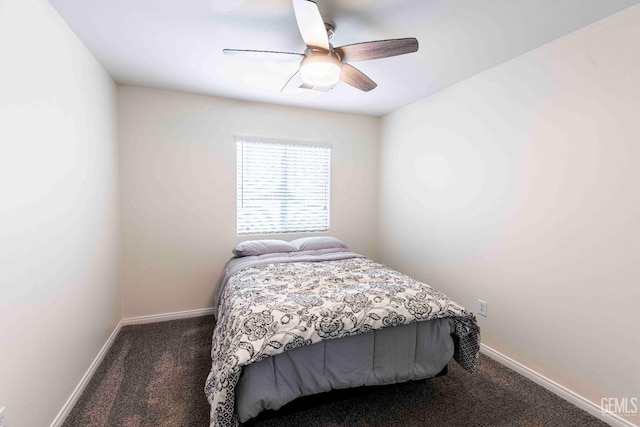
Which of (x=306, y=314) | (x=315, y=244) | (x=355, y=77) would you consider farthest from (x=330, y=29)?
(x=315, y=244)

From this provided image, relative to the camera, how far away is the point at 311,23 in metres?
1.45

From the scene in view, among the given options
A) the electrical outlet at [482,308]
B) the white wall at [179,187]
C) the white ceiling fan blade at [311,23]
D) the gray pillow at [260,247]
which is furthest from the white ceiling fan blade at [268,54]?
the electrical outlet at [482,308]

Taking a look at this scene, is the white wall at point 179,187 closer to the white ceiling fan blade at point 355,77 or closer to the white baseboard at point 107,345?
the white baseboard at point 107,345

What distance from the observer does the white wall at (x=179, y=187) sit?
2.86 meters

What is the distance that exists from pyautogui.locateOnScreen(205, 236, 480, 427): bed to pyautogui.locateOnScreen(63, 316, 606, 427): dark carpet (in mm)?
196

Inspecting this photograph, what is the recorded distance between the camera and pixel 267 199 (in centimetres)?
341

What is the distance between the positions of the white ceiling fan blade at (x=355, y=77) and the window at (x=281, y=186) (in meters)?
1.46

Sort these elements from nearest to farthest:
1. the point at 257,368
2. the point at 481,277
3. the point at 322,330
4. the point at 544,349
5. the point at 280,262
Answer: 1. the point at 257,368
2. the point at 322,330
3. the point at 544,349
4. the point at 481,277
5. the point at 280,262

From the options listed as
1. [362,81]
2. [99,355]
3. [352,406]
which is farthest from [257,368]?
[362,81]

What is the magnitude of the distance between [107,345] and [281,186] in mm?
2265

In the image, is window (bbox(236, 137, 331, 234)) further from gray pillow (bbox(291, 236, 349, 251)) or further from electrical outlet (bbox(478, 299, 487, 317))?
electrical outlet (bbox(478, 299, 487, 317))

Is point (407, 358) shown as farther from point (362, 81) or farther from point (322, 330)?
point (362, 81)

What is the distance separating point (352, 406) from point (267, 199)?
2313 millimetres

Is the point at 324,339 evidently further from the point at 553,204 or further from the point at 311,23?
the point at 553,204
